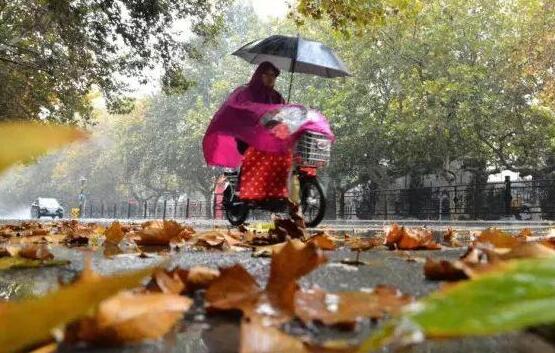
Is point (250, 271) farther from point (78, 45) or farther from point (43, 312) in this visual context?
point (78, 45)

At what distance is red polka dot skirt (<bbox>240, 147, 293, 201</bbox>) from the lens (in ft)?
19.5

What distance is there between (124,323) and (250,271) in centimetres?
94

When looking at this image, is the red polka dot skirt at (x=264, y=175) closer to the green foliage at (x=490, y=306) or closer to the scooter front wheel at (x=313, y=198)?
the scooter front wheel at (x=313, y=198)

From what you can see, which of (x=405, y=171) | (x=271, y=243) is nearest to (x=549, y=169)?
(x=405, y=171)

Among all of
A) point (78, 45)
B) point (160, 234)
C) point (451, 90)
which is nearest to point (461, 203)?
point (451, 90)

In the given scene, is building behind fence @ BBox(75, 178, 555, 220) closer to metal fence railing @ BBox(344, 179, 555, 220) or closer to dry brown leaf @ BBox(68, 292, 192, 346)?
metal fence railing @ BBox(344, 179, 555, 220)

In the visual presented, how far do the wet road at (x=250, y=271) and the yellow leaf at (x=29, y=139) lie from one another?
0.35m

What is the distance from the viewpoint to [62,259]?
2154 mm

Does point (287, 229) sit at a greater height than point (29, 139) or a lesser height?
→ lesser

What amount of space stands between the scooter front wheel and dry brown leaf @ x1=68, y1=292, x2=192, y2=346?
554 cm

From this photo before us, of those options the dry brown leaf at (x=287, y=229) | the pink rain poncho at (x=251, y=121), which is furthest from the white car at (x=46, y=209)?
the dry brown leaf at (x=287, y=229)

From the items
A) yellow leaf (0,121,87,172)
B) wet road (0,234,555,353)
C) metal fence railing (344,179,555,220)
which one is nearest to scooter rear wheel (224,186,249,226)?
wet road (0,234,555,353)

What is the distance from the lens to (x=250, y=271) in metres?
1.73

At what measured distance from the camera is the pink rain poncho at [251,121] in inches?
222
